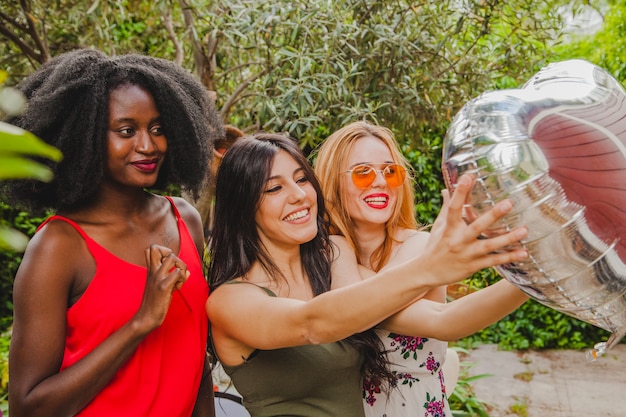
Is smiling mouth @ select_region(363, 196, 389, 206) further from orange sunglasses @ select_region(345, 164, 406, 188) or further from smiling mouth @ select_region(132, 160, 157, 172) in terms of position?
smiling mouth @ select_region(132, 160, 157, 172)

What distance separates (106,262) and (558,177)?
1.16m

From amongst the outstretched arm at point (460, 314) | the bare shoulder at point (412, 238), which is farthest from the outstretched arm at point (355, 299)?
the bare shoulder at point (412, 238)

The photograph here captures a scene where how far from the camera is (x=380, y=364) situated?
1.97m

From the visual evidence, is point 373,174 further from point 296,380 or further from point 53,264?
point 53,264

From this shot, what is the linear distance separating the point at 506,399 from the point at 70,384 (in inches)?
171

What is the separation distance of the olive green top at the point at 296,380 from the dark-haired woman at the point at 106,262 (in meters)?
0.18

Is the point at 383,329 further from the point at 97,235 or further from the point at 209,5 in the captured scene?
the point at 209,5

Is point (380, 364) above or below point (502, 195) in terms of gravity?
below

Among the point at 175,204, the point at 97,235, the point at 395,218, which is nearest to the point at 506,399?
the point at 395,218

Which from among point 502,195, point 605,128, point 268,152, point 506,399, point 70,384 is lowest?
point 506,399

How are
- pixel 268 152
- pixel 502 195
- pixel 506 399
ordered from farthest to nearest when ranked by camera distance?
pixel 506 399, pixel 268 152, pixel 502 195

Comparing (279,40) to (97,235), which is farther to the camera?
(279,40)

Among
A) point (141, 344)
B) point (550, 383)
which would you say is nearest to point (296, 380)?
point (141, 344)

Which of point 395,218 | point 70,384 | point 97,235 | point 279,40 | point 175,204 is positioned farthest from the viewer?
point 279,40
